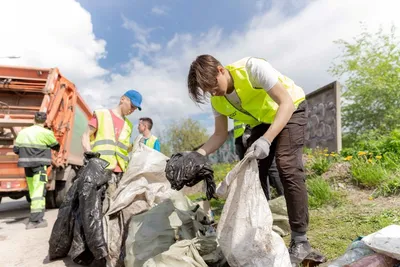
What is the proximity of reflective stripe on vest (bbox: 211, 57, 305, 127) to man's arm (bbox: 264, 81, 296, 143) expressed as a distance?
17cm

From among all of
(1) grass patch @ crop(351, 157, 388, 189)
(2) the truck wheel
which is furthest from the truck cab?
(1) grass patch @ crop(351, 157, 388, 189)

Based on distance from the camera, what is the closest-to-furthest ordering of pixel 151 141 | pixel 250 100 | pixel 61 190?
pixel 250 100 → pixel 151 141 → pixel 61 190

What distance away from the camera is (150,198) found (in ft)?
8.25

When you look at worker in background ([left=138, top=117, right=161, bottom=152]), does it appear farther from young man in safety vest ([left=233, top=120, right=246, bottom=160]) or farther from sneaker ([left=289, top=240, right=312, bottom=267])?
sneaker ([left=289, top=240, right=312, bottom=267])

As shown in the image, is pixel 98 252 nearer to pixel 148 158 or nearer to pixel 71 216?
pixel 71 216

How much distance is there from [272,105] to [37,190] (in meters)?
3.86

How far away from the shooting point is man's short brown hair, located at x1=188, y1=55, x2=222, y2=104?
1.73 meters

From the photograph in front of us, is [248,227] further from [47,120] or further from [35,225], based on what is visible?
[47,120]

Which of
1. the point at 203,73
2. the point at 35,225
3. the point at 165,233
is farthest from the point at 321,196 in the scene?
the point at 35,225

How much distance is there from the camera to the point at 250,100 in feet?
6.33

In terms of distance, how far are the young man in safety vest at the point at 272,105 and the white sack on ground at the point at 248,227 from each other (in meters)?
0.17

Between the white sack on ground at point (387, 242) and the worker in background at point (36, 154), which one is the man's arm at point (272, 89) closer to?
the white sack on ground at point (387, 242)

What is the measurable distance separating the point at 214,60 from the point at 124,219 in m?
1.46

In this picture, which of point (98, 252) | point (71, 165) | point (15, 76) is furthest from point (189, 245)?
point (15, 76)
